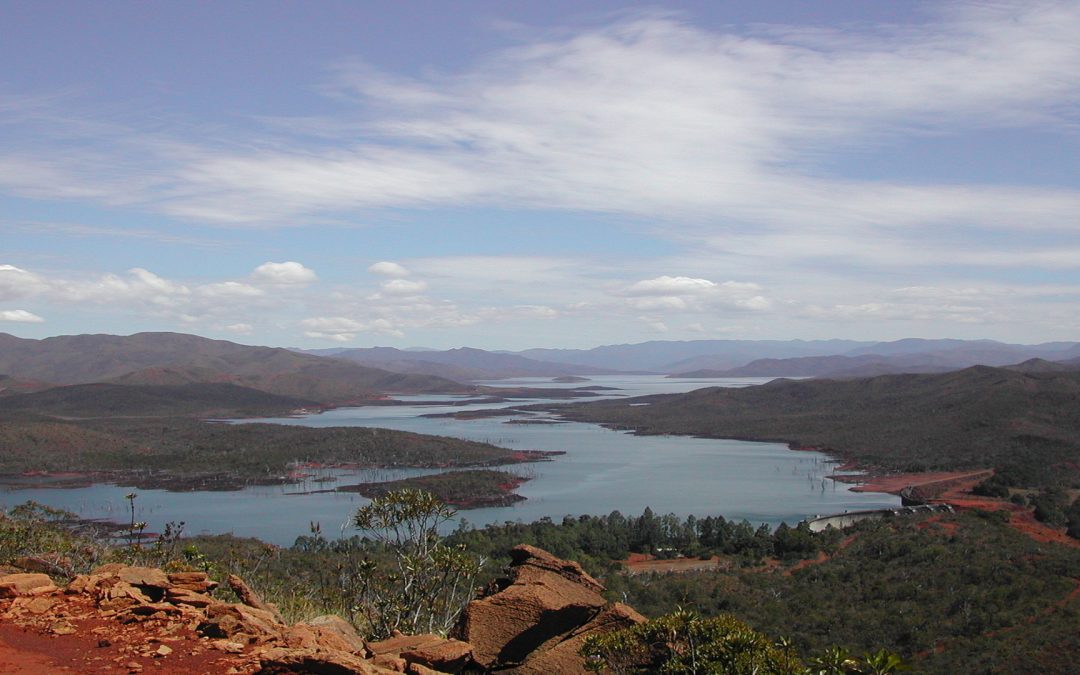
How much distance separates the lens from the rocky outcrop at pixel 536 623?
9.50m

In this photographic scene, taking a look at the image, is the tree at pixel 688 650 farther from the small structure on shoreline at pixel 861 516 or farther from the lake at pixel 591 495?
the lake at pixel 591 495

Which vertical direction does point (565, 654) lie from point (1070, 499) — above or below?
above

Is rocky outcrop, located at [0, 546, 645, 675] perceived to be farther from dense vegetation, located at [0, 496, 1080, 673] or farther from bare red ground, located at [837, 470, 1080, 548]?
bare red ground, located at [837, 470, 1080, 548]

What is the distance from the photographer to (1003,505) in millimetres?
43594

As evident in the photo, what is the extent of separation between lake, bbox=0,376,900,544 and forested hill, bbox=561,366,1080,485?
7752 millimetres

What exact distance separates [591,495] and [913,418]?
48.2 meters

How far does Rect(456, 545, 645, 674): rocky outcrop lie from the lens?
950cm

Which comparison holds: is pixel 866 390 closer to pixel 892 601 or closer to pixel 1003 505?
pixel 1003 505

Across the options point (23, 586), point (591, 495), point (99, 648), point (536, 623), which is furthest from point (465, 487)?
point (99, 648)

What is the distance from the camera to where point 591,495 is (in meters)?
68.9

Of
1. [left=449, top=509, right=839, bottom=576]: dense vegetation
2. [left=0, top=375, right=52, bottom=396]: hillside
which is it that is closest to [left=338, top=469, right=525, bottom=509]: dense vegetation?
[left=449, top=509, right=839, bottom=576]: dense vegetation

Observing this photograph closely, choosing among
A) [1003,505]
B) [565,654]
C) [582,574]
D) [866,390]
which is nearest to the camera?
[565,654]

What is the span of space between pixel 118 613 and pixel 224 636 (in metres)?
1.29

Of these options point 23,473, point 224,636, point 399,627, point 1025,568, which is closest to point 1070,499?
point 1025,568
